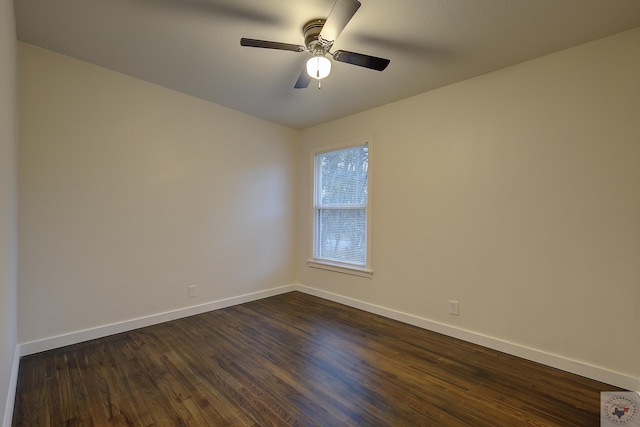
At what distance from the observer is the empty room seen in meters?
1.83

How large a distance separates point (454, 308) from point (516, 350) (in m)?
0.57

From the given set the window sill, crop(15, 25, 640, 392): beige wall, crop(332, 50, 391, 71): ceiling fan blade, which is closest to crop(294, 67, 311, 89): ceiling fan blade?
crop(332, 50, 391, 71): ceiling fan blade

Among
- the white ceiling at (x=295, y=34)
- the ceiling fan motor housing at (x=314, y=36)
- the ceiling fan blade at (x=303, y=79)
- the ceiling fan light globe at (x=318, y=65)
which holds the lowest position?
the ceiling fan light globe at (x=318, y=65)

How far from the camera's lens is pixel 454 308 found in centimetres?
280

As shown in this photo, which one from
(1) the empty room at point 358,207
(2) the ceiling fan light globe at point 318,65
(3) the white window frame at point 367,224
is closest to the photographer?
(1) the empty room at point 358,207

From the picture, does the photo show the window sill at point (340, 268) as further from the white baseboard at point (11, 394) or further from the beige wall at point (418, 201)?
the white baseboard at point (11, 394)

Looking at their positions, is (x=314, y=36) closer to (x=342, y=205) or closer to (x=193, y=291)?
(x=342, y=205)

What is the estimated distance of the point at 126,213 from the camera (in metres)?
2.79

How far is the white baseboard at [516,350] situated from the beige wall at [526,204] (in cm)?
4

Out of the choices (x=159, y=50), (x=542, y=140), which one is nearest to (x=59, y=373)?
(x=159, y=50)

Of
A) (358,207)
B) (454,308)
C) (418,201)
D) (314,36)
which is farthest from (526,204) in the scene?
(314,36)

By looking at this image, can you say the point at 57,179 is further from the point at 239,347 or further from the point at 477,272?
the point at 477,272

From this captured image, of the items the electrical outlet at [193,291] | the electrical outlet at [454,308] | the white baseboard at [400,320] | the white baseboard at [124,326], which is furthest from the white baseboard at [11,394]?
the electrical outlet at [454,308]

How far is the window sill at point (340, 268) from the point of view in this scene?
11.5 ft
